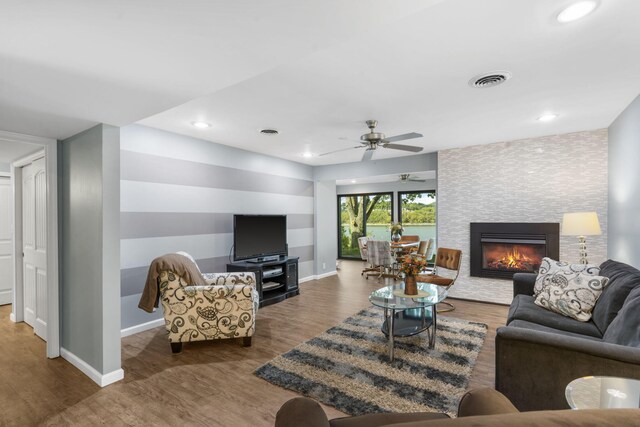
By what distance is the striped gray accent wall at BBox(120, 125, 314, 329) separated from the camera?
352cm

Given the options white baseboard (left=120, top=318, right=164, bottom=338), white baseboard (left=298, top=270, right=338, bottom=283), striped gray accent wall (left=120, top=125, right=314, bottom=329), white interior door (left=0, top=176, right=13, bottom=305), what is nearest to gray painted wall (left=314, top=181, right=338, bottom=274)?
white baseboard (left=298, top=270, right=338, bottom=283)

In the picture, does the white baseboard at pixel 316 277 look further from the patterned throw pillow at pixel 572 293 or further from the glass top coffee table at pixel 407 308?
the patterned throw pillow at pixel 572 293

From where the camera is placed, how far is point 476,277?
4805 millimetres

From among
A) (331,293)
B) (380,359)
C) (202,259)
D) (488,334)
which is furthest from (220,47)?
(331,293)

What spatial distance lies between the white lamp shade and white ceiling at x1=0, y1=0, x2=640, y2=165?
1.12 metres

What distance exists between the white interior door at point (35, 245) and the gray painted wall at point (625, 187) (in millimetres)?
5711

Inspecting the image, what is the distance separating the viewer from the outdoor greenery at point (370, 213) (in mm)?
8469

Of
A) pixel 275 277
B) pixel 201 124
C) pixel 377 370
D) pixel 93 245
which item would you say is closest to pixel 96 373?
pixel 93 245

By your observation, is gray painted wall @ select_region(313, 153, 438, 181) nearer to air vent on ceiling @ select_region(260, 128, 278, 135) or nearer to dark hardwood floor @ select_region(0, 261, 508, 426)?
air vent on ceiling @ select_region(260, 128, 278, 135)

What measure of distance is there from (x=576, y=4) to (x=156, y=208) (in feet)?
13.5

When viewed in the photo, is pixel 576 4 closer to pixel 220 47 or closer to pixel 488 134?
pixel 220 47

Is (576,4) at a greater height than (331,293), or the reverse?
(576,4)

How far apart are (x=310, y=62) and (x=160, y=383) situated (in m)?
2.72

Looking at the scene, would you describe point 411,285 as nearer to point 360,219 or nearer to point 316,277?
point 316,277
